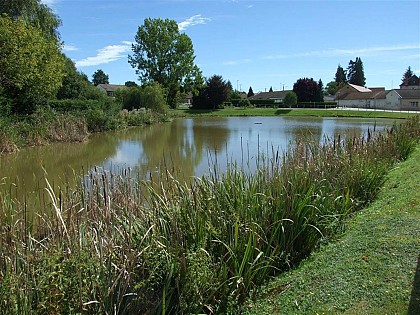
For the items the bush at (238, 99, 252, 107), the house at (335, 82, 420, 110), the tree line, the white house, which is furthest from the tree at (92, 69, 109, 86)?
the white house

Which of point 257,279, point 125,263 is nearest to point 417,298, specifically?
point 257,279

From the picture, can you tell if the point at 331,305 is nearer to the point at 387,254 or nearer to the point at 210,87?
the point at 387,254

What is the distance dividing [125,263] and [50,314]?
622 millimetres

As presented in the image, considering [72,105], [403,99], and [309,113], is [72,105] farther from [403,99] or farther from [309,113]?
[403,99]

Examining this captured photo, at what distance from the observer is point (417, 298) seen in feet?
9.93

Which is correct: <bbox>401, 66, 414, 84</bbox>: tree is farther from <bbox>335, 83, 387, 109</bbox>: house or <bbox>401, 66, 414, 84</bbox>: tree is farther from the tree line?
<bbox>335, 83, 387, 109</bbox>: house

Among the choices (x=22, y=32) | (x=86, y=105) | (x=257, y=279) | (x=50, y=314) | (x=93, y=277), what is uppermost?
(x=22, y=32)

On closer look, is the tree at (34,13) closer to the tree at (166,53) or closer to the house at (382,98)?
the tree at (166,53)

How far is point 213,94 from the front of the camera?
58656 mm

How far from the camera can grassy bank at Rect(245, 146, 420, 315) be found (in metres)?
3.09

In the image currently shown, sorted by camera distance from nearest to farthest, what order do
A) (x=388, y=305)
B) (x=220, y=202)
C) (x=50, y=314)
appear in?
(x=50, y=314), (x=388, y=305), (x=220, y=202)

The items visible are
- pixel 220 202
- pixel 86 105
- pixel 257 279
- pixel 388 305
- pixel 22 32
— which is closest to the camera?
pixel 388 305

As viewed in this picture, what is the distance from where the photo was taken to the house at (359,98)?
67562mm

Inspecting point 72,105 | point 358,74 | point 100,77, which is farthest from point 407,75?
point 72,105
